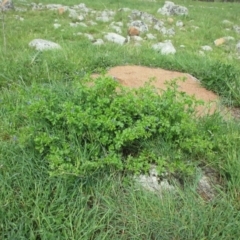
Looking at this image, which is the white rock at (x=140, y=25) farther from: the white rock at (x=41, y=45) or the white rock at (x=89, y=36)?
the white rock at (x=41, y=45)

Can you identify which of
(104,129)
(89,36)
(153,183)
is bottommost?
(89,36)

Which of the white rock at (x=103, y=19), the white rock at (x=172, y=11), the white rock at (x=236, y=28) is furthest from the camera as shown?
the white rock at (x=172, y=11)

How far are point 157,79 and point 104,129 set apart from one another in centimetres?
185

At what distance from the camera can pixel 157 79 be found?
3.97 meters

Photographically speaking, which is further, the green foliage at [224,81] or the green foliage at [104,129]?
the green foliage at [224,81]

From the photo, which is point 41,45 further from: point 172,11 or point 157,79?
point 172,11

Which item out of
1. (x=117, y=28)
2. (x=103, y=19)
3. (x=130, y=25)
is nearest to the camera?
(x=117, y=28)

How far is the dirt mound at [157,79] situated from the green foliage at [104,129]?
0.96m

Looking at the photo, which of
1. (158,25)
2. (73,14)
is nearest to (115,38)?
(158,25)

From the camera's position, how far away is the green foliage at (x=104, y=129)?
222cm

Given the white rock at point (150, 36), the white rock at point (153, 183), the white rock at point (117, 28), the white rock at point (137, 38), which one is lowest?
the white rock at point (150, 36)

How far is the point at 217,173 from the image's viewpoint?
96.2 inches

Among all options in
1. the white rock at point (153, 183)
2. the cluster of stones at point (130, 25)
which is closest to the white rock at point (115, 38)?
the cluster of stones at point (130, 25)

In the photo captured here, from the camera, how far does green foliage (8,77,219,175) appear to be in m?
2.22
